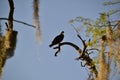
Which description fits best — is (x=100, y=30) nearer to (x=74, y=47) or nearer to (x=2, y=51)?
(x=74, y=47)

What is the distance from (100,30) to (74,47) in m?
0.94

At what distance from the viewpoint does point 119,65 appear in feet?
11.5

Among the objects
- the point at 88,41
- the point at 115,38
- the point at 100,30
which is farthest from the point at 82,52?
the point at 115,38

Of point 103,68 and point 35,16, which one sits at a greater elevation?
point 35,16

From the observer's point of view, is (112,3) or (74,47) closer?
(112,3)

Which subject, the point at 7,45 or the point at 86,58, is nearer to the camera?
the point at 7,45

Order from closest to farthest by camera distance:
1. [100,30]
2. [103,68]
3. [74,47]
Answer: [103,68] < [100,30] < [74,47]

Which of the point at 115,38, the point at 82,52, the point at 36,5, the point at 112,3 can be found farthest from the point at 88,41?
the point at 36,5

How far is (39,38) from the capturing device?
2512 mm

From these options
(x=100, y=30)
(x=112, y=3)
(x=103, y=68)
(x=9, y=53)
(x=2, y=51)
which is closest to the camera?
(x=2, y=51)

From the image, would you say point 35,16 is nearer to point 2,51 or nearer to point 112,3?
point 2,51

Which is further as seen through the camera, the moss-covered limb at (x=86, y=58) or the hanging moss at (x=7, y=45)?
the moss-covered limb at (x=86, y=58)

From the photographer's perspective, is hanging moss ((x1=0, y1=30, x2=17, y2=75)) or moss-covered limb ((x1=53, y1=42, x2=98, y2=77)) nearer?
hanging moss ((x1=0, y1=30, x2=17, y2=75))

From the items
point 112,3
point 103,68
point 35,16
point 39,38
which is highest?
point 112,3
